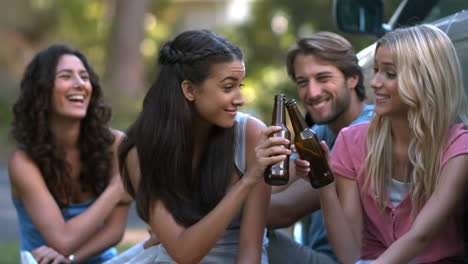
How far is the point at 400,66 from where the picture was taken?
8.79 ft

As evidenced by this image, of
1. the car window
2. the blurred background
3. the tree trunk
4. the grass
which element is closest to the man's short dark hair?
the car window

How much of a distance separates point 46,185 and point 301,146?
174 cm

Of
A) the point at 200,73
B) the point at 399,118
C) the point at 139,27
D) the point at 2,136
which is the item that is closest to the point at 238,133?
the point at 200,73

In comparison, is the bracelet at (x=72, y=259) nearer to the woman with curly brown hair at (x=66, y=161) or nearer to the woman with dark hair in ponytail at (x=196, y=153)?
the woman with curly brown hair at (x=66, y=161)

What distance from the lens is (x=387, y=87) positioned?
2.74 m

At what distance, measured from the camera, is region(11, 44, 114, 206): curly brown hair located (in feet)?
13.1

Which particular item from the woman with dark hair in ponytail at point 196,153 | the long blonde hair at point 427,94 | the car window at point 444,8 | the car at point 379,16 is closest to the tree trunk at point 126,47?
the car at point 379,16

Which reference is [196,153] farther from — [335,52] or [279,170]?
[335,52]

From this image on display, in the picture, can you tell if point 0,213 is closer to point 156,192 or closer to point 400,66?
point 156,192

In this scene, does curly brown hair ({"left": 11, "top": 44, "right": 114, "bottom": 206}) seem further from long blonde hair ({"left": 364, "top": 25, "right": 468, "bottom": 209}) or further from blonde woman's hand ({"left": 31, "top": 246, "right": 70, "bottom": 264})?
long blonde hair ({"left": 364, "top": 25, "right": 468, "bottom": 209})

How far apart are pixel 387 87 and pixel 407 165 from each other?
340 millimetres

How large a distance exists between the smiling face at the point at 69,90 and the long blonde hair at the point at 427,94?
211cm

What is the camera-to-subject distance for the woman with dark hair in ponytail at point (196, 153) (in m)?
3.01

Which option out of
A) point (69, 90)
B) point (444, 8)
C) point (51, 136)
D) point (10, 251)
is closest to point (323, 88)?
point (444, 8)
